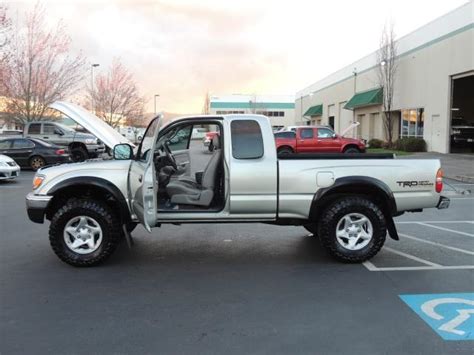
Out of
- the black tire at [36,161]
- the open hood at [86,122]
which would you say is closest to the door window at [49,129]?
the black tire at [36,161]

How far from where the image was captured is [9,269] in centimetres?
569

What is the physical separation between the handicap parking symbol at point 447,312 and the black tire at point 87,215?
3.44 m

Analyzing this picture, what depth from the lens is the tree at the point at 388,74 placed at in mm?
33188

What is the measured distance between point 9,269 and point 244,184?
308cm

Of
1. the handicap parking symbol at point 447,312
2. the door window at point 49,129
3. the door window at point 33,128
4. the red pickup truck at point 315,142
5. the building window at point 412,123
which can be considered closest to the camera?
the handicap parking symbol at point 447,312

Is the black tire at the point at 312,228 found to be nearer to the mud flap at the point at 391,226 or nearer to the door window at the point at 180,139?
the mud flap at the point at 391,226

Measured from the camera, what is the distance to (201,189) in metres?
6.14

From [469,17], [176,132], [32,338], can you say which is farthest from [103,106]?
[32,338]

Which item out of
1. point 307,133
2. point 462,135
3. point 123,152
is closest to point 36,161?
point 307,133

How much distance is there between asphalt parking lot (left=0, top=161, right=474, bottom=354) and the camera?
3721 mm

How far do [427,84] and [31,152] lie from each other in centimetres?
2311

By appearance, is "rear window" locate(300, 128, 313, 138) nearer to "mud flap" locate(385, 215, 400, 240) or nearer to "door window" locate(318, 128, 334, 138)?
"door window" locate(318, 128, 334, 138)

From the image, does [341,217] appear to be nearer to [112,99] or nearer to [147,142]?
[147,142]

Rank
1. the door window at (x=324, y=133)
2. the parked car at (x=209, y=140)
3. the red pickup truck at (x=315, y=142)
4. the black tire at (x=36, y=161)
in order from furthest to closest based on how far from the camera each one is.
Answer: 1. the door window at (x=324, y=133)
2. the red pickup truck at (x=315, y=142)
3. the black tire at (x=36, y=161)
4. the parked car at (x=209, y=140)
